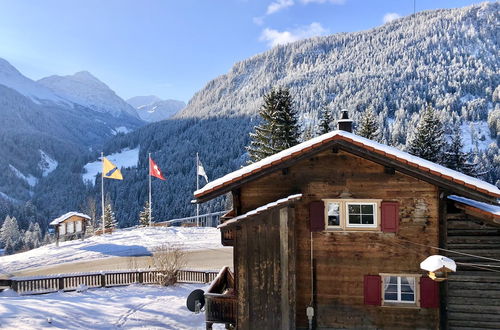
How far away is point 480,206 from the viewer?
33.5 feet

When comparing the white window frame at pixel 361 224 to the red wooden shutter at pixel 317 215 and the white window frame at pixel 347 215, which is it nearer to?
the white window frame at pixel 347 215

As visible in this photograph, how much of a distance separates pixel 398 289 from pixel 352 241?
2.10 m


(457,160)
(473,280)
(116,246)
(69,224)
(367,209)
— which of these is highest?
(457,160)

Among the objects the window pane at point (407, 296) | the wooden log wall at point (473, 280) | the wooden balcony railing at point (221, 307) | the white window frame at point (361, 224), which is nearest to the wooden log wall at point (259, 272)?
the wooden balcony railing at point (221, 307)

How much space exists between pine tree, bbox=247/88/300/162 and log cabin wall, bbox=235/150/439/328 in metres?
17.9

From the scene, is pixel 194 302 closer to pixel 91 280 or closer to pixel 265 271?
pixel 265 271

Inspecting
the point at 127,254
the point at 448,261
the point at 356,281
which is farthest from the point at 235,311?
the point at 127,254

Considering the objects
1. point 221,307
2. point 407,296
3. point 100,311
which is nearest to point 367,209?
point 407,296

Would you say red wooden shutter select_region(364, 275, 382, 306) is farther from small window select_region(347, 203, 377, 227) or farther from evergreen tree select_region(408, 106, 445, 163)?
evergreen tree select_region(408, 106, 445, 163)

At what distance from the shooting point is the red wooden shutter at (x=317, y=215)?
10984 millimetres

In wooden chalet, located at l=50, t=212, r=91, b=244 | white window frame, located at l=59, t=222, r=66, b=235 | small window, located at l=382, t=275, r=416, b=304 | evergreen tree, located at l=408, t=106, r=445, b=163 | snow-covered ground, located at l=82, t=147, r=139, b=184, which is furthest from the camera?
snow-covered ground, located at l=82, t=147, r=139, b=184

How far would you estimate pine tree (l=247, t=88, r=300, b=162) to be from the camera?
2927 centimetres

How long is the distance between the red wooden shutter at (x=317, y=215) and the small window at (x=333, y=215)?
0.30 meters

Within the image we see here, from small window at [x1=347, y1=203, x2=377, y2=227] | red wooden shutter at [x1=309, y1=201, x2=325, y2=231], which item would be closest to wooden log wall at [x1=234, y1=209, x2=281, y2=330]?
red wooden shutter at [x1=309, y1=201, x2=325, y2=231]
